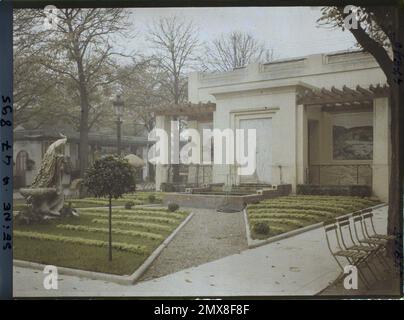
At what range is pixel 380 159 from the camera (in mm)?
4117

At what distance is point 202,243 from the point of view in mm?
4102

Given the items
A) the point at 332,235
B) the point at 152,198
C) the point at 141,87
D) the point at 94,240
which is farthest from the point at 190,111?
the point at 332,235

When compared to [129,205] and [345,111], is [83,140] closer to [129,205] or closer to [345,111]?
[129,205]

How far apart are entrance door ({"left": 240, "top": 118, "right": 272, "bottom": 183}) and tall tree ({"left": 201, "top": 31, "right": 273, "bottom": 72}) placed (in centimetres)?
62

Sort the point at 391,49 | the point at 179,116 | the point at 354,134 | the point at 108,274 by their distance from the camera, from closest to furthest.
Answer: the point at 108,274, the point at 391,49, the point at 354,134, the point at 179,116

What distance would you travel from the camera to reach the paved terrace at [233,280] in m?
3.88

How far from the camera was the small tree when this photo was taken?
405 centimetres

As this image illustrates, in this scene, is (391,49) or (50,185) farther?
(50,185)

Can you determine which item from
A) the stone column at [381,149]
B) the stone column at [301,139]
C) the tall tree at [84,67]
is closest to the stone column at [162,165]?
the tall tree at [84,67]

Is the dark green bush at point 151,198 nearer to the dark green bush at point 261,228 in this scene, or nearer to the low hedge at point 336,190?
the dark green bush at point 261,228

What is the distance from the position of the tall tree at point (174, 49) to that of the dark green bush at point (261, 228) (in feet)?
5.15

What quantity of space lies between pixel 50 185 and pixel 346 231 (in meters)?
3.13

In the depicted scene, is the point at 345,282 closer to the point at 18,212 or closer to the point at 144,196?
the point at 144,196

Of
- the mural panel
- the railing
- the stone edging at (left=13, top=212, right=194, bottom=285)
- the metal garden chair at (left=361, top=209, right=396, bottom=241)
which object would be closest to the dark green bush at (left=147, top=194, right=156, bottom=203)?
the stone edging at (left=13, top=212, right=194, bottom=285)
